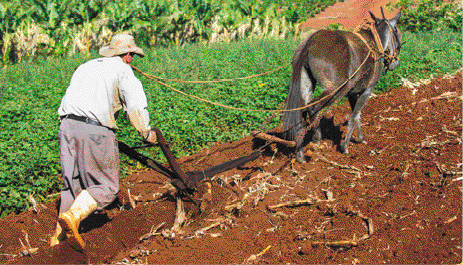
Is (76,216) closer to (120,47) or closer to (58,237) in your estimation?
(58,237)

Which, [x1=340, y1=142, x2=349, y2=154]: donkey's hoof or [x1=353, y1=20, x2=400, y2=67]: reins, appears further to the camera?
[x1=340, y1=142, x2=349, y2=154]: donkey's hoof

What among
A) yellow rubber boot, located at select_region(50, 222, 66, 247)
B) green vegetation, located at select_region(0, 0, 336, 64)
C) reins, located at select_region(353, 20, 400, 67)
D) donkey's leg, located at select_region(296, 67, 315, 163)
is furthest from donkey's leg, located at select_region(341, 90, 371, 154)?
green vegetation, located at select_region(0, 0, 336, 64)

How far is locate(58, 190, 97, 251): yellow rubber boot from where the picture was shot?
3.45 metres

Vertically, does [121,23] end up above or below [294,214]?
above

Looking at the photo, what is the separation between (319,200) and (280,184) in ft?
2.50

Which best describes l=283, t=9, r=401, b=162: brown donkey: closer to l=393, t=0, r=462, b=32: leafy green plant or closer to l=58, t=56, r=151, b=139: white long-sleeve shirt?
l=58, t=56, r=151, b=139: white long-sleeve shirt

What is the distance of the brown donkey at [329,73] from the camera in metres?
5.66

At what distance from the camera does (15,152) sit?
17.7ft

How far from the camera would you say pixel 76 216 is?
3.58 meters

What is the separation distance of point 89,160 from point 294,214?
2.35 metres

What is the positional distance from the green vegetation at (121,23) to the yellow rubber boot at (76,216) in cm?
924

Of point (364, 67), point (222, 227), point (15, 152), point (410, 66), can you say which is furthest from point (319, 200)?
point (410, 66)

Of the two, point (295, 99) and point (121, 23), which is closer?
point (295, 99)

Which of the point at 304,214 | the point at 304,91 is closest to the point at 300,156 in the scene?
the point at 304,91
